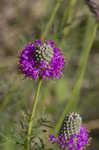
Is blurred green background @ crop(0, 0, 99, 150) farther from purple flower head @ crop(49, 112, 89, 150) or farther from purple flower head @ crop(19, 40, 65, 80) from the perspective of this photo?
purple flower head @ crop(49, 112, 89, 150)

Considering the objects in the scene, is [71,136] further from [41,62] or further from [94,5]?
[94,5]

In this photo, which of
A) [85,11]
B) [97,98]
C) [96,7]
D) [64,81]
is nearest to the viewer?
[96,7]

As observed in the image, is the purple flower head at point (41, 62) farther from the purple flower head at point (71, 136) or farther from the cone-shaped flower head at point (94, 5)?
the cone-shaped flower head at point (94, 5)

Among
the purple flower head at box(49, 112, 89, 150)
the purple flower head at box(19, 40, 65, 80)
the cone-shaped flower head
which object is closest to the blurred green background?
the cone-shaped flower head

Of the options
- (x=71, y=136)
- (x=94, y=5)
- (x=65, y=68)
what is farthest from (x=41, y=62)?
(x=65, y=68)

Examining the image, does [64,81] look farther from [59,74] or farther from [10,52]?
[59,74]

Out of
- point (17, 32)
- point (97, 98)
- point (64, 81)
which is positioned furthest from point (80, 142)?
point (17, 32)

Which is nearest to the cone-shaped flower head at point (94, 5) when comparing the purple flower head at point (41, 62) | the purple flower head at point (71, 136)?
the purple flower head at point (41, 62)

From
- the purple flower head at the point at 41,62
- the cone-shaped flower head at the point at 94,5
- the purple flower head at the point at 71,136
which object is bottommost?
the purple flower head at the point at 71,136
